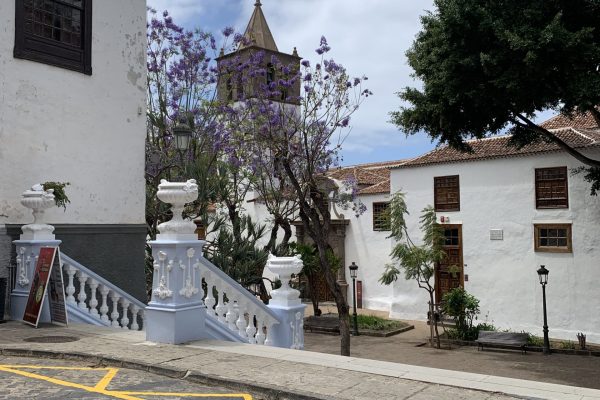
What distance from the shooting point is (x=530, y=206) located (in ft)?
64.6

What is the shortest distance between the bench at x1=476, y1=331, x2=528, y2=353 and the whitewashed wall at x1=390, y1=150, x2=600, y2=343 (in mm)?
1484

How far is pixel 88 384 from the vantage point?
5.32m

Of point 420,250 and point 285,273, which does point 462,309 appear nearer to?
point 420,250

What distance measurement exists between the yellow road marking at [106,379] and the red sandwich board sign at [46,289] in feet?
9.18

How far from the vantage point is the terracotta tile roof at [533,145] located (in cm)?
1886

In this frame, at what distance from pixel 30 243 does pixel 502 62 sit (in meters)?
9.95

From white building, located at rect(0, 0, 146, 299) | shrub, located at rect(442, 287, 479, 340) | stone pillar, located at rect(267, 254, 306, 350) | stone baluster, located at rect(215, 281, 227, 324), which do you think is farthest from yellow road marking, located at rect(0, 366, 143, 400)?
shrub, located at rect(442, 287, 479, 340)

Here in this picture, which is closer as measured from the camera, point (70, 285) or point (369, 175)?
point (70, 285)

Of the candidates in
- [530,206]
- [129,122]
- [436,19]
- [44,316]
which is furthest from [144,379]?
[530,206]

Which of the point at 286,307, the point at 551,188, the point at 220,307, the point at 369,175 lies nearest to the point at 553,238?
the point at 551,188

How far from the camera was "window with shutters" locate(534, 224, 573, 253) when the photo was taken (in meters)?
18.8

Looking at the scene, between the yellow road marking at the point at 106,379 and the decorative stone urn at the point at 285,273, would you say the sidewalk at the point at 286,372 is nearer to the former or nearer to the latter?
the yellow road marking at the point at 106,379

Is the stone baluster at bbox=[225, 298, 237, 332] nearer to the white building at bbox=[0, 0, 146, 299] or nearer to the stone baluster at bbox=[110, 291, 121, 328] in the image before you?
the stone baluster at bbox=[110, 291, 121, 328]

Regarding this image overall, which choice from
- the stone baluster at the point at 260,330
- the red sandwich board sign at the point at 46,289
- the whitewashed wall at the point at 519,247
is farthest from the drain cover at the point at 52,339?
the whitewashed wall at the point at 519,247
